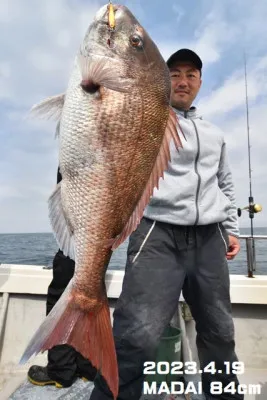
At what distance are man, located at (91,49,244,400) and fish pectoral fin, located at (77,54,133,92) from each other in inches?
38.3

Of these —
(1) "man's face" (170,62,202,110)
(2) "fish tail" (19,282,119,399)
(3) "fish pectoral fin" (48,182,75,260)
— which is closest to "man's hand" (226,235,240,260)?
(1) "man's face" (170,62,202,110)

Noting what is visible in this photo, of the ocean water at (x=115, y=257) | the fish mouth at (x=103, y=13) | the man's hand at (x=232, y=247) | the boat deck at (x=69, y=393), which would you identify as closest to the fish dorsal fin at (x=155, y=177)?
the fish mouth at (x=103, y=13)

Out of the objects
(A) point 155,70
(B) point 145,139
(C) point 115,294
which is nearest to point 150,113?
(B) point 145,139

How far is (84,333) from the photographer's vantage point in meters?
1.58

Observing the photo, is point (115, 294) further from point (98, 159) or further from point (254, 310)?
point (98, 159)

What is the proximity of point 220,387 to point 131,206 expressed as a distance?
5.16 ft

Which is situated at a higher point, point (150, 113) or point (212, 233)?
point (150, 113)

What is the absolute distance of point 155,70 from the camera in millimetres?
1654

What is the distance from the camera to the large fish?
59.2 inches

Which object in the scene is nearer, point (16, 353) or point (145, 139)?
point (145, 139)

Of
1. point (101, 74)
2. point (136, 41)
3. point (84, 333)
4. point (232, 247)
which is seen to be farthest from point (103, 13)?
point (232, 247)

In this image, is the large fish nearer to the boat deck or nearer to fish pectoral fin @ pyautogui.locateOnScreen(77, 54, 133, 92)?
fish pectoral fin @ pyautogui.locateOnScreen(77, 54, 133, 92)

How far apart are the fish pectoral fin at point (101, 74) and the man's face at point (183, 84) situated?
3.67 feet

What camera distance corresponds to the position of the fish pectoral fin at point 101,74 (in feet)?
4.88
